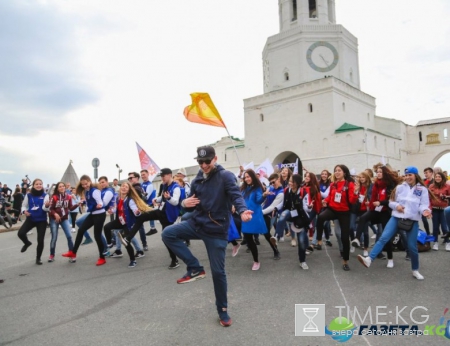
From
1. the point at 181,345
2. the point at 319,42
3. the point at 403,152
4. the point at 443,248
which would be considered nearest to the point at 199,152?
the point at 181,345

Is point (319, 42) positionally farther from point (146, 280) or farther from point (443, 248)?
point (146, 280)

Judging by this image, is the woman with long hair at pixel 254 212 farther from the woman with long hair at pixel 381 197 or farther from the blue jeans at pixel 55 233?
the blue jeans at pixel 55 233

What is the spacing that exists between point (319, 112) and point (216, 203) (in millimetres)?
31597

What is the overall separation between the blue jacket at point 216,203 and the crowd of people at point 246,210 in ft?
0.04

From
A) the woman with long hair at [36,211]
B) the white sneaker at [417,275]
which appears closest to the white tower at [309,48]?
the woman with long hair at [36,211]

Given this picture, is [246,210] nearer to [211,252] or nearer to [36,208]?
[211,252]

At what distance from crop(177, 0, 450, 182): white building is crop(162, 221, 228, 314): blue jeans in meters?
29.4

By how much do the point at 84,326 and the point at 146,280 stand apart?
6.46 ft

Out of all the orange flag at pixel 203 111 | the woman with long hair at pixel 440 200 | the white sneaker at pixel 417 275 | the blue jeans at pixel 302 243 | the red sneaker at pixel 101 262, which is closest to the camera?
the white sneaker at pixel 417 275

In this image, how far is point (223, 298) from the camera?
4008 millimetres

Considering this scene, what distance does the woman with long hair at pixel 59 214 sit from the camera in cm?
Result: 814

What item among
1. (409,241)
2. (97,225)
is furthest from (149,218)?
(409,241)

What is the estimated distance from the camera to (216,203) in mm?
4176

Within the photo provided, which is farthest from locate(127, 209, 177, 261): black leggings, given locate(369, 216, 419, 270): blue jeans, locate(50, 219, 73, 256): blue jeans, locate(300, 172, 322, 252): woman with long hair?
locate(369, 216, 419, 270): blue jeans
